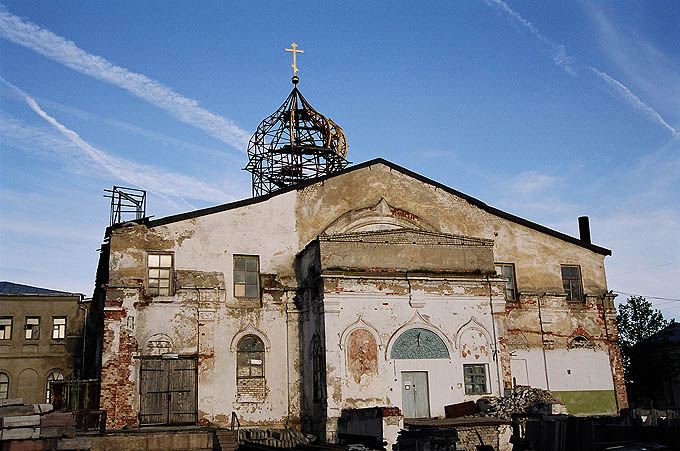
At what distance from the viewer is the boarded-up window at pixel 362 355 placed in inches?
785

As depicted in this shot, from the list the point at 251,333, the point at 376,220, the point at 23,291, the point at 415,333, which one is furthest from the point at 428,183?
the point at 23,291

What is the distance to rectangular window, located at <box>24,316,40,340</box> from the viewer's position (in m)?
34.8

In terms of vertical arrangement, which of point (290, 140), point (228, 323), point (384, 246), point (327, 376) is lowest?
point (327, 376)

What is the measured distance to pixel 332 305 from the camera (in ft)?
66.6

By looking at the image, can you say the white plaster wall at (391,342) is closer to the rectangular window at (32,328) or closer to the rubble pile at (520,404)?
the rubble pile at (520,404)

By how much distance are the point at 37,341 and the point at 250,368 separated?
18337mm

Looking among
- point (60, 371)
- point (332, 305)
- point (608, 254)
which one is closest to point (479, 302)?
point (332, 305)

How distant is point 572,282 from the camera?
998 inches

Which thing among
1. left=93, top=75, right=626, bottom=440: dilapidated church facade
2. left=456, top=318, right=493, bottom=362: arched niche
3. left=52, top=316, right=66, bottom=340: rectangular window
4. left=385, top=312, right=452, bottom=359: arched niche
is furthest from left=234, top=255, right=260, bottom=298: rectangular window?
left=52, top=316, right=66, bottom=340: rectangular window

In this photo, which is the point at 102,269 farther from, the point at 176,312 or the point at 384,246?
the point at 384,246

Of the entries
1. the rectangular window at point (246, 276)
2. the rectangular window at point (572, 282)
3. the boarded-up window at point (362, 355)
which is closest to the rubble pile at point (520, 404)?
the boarded-up window at point (362, 355)

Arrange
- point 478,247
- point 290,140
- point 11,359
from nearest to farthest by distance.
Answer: point 478,247
point 290,140
point 11,359

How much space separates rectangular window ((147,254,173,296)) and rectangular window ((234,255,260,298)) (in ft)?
6.88

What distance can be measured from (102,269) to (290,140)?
8697mm
